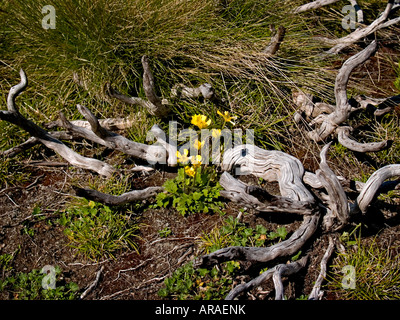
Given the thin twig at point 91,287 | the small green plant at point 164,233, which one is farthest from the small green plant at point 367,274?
the thin twig at point 91,287

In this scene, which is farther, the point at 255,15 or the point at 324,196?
the point at 255,15

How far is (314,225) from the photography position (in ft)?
7.80

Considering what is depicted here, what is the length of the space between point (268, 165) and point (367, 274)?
2.98 feet

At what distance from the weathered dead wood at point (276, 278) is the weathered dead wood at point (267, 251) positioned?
9 cm

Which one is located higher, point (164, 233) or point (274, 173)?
point (274, 173)

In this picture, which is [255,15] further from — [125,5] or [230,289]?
[230,289]

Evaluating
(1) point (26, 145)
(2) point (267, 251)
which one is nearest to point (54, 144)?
(1) point (26, 145)

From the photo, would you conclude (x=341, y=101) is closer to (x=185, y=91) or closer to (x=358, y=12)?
(x=185, y=91)

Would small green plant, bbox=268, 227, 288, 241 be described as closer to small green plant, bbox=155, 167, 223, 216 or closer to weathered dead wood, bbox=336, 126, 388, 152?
small green plant, bbox=155, 167, 223, 216

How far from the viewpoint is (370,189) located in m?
2.33

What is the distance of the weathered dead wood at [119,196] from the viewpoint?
2.29 meters

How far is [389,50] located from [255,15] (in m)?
1.37
